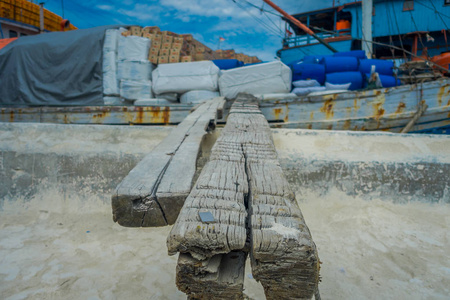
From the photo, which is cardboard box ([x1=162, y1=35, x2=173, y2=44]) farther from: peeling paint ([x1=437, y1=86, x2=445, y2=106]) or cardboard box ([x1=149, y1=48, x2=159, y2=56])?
peeling paint ([x1=437, y1=86, x2=445, y2=106])

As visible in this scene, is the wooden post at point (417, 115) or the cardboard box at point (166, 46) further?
the cardboard box at point (166, 46)

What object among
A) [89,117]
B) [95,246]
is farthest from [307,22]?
[95,246]

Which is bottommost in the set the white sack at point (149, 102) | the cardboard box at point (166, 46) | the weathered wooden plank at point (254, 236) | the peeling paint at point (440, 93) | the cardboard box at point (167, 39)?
the weathered wooden plank at point (254, 236)

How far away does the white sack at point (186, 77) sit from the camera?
5.51 meters

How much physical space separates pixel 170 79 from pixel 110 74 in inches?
58.6

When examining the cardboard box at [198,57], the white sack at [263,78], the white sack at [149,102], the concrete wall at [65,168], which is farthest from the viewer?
the cardboard box at [198,57]

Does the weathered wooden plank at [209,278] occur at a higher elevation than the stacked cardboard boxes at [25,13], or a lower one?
lower

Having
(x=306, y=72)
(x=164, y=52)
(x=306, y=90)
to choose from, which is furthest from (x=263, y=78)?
(x=164, y=52)

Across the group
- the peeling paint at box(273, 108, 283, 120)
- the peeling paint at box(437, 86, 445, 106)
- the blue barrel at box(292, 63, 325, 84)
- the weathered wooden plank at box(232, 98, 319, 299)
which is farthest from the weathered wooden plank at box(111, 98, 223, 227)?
the peeling paint at box(437, 86, 445, 106)

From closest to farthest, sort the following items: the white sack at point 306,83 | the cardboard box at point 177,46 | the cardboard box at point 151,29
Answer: the white sack at point 306,83, the cardboard box at point 177,46, the cardboard box at point 151,29

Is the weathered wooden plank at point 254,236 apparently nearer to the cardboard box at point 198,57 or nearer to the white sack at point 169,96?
the white sack at point 169,96

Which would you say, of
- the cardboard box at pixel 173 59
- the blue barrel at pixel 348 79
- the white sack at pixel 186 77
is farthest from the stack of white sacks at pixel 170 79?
the blue barrel at pixel 348 79

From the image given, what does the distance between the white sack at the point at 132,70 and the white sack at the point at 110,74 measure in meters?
0.10

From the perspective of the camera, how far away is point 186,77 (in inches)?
219
